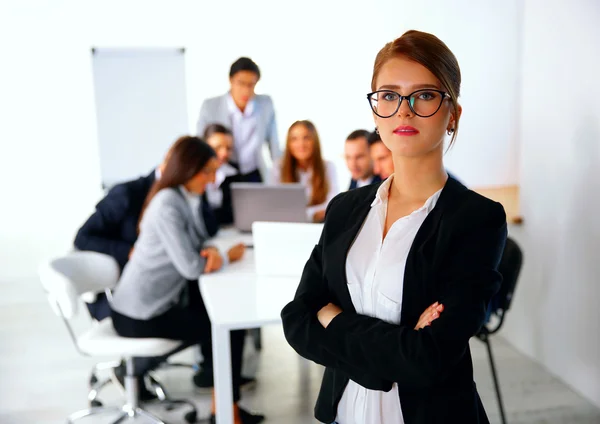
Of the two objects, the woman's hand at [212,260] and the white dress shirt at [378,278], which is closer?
the white dress shirt at [378,278]

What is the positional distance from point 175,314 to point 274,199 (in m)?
0.87

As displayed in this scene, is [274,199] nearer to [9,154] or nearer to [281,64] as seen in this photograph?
[281,64]

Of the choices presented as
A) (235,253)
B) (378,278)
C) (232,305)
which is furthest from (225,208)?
(378,278)

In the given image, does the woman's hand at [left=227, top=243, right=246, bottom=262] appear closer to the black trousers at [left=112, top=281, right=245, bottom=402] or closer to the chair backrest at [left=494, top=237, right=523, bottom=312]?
the black trousers at [left=112, top=281, right=245, bottom=402]

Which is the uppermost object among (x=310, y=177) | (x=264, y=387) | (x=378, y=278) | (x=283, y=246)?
(x=378, y=278)

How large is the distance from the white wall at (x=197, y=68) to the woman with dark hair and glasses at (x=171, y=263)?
3.23 meters

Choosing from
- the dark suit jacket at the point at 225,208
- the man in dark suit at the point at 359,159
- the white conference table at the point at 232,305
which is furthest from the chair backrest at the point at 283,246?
the dark suit jacket at the point at 225,208

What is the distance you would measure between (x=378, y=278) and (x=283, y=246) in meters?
1.25

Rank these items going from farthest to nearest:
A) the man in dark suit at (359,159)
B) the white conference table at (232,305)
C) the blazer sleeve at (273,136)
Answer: the blazer sleeve at (273,136) → the man in dark suit at (359,159) → the white conference table at (232,305)

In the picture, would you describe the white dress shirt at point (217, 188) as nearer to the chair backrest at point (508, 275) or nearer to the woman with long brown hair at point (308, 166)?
the woman with long brown hair at point (308, 166)

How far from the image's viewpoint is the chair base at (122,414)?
2641mm

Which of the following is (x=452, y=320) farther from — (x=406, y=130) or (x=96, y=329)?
(x=96, y=329)

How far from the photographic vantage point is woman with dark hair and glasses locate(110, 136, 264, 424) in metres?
2.51

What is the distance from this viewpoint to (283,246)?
2334 millimetres
